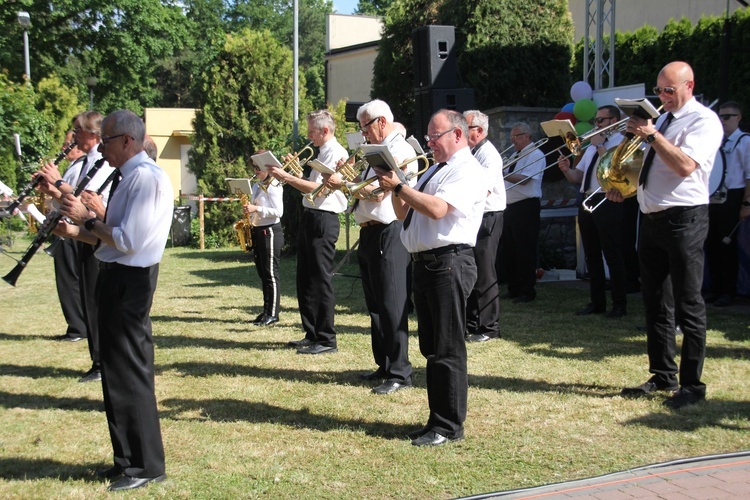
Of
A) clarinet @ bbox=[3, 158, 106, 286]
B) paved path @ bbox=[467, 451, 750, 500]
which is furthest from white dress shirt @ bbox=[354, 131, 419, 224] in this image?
paved path @ bbox=[467, 451, 750, 500]

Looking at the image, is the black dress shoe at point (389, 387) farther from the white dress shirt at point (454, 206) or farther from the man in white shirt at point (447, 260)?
the white dress shirt at point (454, 206)

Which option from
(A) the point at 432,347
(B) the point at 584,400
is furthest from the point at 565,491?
(B) the point at 584,400

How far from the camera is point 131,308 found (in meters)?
4.34

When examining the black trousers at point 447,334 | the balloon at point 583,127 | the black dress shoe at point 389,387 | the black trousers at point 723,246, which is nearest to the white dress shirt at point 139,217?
the black trousers at point 447,334

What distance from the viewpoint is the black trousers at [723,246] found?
29.4ft

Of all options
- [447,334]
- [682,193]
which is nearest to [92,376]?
[447,334]

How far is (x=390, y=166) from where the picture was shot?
15.6 feet

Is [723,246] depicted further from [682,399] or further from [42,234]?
[42,234]

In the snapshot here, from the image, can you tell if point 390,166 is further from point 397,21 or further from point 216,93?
point 216,93

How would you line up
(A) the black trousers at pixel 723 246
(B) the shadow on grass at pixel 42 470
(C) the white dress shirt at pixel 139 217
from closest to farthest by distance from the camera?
(C) the white dress shirt at pixel 139 217 → (B) the shadow on grass at pixel 42 470 → (A) the black trousers at pixel 723 246

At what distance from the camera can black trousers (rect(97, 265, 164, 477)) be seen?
14.2ft

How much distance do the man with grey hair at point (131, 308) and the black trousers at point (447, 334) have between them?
5.35 feet

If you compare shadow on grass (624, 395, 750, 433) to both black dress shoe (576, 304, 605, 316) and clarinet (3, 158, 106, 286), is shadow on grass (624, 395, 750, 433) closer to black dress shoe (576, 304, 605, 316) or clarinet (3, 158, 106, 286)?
black dress shoe (576, 304, 605, 316)

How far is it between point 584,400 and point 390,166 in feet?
7.78
